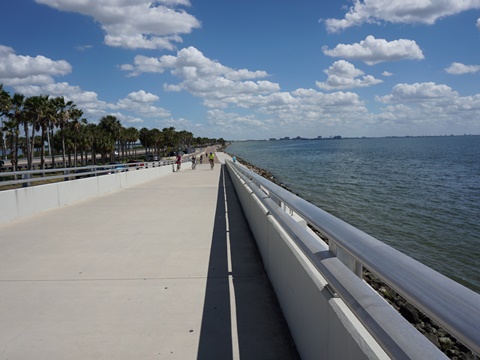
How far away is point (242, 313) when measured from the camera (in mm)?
4480

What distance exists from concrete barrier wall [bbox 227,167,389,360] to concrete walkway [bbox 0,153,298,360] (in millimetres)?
254

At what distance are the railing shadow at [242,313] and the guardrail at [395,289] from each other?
121cm

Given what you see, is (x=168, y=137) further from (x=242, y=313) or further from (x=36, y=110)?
(x=242, y=313)

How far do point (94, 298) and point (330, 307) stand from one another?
3394 mm

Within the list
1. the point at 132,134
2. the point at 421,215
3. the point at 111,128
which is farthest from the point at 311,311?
the point at 132,134

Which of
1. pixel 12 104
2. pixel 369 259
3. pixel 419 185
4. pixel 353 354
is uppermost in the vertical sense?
pixel 12 104

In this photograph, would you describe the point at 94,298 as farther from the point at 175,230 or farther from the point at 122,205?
the point at 122,205

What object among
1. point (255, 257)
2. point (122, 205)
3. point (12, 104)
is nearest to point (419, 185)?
point (122, 205)

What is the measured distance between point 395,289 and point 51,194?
41.2 feet

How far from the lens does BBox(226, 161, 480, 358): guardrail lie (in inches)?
53.8

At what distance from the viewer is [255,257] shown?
6652mm

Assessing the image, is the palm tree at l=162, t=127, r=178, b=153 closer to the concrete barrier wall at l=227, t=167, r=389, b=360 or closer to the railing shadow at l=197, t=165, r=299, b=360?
the railing shadow at l=197, t=165, r=299, b=360

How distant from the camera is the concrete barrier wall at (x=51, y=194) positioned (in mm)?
10188

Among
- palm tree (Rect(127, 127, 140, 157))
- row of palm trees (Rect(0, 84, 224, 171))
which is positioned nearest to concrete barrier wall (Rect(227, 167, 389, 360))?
row of palm trees (Rect(0, 84, 224, 171))
